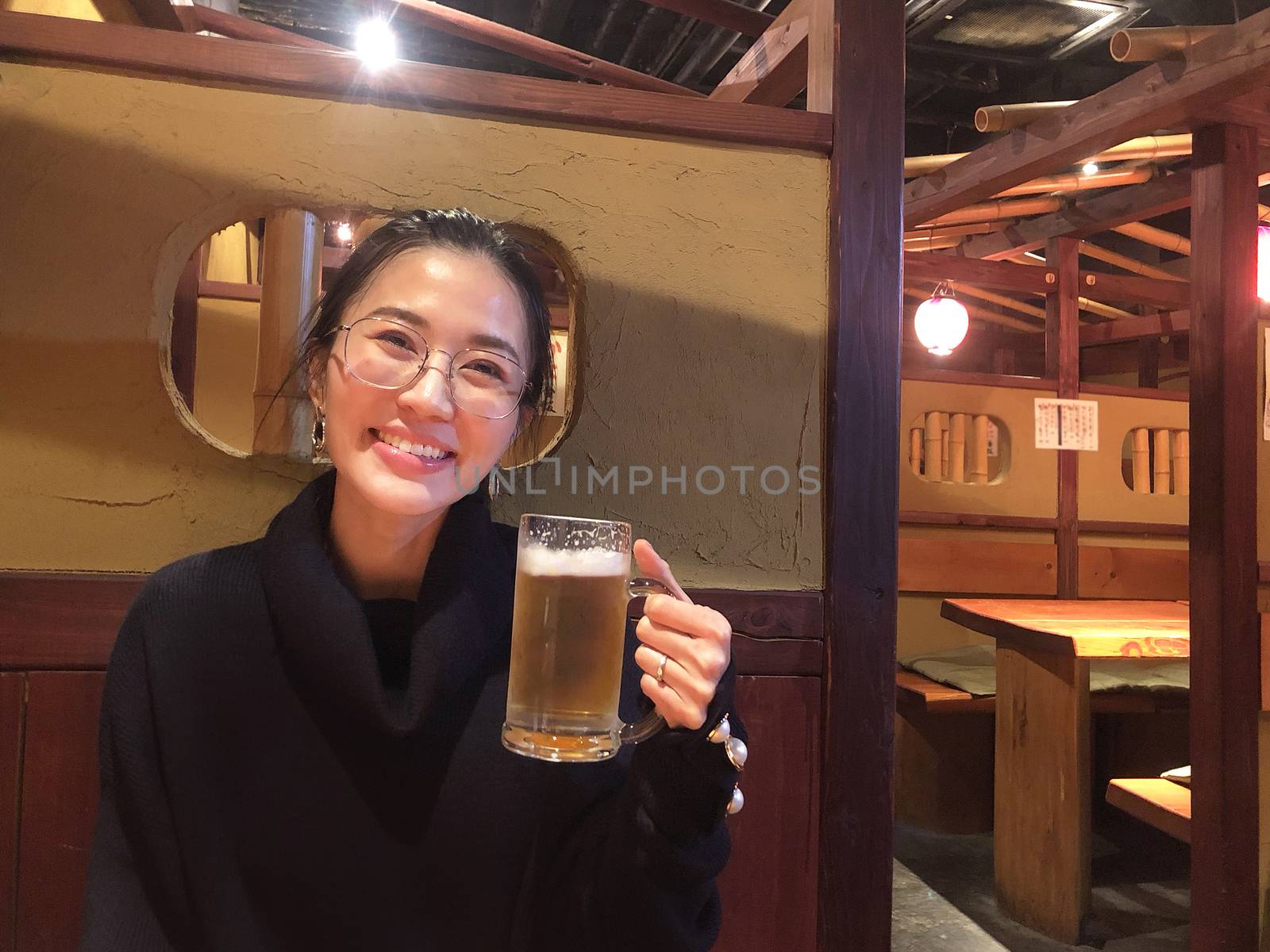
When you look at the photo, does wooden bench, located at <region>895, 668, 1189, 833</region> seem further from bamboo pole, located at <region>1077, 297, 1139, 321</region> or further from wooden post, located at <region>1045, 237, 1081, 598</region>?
bamboo pole, located at <region>1077, 297, 1139, 321</region>

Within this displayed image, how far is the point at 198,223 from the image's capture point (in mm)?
1672

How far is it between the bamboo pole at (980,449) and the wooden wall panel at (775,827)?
4578 mm

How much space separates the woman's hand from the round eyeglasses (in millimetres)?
374

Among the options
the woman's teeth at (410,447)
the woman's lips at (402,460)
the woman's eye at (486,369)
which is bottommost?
the woman's lips at (402,460)

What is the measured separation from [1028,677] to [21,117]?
390cm

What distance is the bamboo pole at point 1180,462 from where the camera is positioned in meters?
6.44

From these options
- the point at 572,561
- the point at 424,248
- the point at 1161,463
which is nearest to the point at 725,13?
the point at 424,248

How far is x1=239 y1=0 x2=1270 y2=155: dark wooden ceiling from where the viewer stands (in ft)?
15.9

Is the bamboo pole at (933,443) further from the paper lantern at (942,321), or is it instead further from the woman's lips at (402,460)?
the woman's lips at (402,460)

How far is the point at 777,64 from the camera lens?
220 centimetres

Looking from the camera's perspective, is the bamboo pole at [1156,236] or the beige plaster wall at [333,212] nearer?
the beige plaster wall at [333,212]

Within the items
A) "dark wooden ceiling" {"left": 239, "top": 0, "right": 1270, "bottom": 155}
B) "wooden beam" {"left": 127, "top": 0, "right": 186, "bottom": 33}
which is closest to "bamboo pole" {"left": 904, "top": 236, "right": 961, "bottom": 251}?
"dark wooden ceiling" {"left": 239, "top": 0, "right": 1270, "bottom": 155}

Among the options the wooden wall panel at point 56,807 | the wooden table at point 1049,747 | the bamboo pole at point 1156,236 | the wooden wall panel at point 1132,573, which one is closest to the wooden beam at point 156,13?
the wooden wall panel at point 56,807

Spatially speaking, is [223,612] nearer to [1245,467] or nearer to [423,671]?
[423,671]
